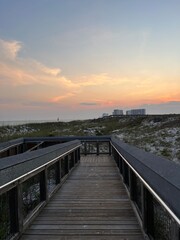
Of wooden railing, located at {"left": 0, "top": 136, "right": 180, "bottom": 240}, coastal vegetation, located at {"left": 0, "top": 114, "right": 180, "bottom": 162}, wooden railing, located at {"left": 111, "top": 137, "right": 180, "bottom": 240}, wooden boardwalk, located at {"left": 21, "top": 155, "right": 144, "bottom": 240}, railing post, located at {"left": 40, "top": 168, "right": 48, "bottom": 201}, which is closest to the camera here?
wooden railing, located at {"left": 111, "top": 137, "right": 180, "bottom": 240}

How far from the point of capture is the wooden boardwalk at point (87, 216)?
13.9 feet

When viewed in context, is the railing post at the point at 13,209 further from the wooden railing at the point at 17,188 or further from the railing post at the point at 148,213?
the railing post at the point at 148,213

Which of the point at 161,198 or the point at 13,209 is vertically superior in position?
the point at 161,198

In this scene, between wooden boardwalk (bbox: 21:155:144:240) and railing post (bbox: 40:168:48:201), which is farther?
railing post (bbox: 40:168:48:201)

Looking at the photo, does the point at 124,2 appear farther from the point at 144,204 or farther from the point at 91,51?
the point at 144,204

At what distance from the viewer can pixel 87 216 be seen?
5.17m

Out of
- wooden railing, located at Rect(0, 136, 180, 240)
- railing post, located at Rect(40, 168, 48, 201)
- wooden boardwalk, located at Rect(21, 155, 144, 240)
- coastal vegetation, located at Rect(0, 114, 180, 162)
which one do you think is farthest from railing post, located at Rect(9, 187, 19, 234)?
coastal vegetation, located at Rect(0, 114, 180, 162)

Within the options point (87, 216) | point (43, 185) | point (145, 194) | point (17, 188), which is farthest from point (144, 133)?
point (17, 188)

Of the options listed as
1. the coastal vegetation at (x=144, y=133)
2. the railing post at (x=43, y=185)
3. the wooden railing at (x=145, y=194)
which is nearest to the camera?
the wooden railing at (x=145, y=194)

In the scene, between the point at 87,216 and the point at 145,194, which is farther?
the point at 87,216

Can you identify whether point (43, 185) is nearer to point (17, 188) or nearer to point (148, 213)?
point (17, 188)

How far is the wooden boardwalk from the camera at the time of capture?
13.9 ft

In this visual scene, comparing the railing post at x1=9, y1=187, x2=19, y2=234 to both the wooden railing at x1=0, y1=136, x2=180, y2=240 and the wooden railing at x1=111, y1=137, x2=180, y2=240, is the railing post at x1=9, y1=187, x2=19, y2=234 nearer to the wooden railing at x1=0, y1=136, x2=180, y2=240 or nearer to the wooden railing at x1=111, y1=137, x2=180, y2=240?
the wooden railing at x1=0, y1=136, x2=180, y2=240

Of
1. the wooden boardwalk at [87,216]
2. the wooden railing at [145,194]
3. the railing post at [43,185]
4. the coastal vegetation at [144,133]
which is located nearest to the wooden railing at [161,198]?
the wooden railing at [145,194]
